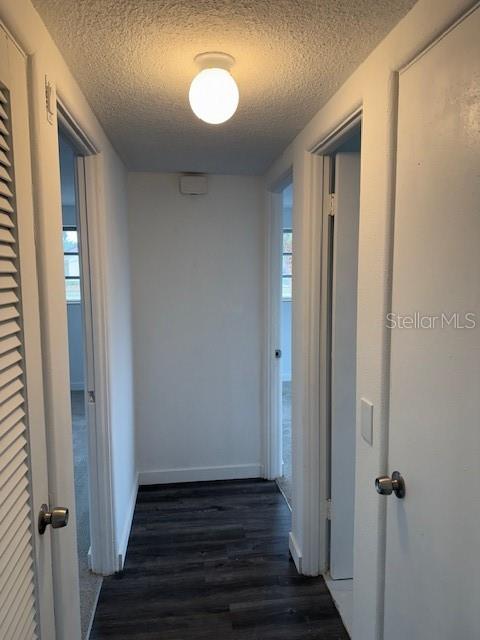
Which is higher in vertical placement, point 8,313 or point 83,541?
point 8,313

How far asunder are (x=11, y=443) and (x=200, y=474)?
2.46 meters

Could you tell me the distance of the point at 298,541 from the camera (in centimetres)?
227

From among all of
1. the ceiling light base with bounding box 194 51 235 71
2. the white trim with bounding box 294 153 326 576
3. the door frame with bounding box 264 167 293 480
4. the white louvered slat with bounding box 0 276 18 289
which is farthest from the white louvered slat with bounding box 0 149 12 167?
the door frame with bounding box 264 167 293 480

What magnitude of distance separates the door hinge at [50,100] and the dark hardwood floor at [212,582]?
2.04 meters

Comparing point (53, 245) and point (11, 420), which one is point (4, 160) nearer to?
point (53, 245)

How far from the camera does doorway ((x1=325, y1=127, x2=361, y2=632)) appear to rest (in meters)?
1.94

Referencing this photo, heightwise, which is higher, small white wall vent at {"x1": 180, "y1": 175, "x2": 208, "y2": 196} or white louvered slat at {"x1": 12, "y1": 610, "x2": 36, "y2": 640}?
small white wall vent at {"x1": 180, "y1": 175, "x2": 208, "y2": 196}

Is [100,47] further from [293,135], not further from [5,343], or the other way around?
[293,135]

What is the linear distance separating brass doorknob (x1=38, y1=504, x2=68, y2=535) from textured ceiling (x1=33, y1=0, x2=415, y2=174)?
4.17 ft

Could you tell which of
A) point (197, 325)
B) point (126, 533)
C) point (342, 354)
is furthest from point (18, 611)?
point (197, 325)

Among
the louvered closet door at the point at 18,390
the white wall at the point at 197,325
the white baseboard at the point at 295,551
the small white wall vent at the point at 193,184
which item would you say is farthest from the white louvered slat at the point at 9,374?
the small white wall vent at the point at 193,184

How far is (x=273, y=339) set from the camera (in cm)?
311

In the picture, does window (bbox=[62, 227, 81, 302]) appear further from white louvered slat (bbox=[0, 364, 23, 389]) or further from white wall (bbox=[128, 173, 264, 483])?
white louvered slat (bbox=[0, 364, 23, 389])

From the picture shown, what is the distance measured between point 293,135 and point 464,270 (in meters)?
1.45
